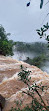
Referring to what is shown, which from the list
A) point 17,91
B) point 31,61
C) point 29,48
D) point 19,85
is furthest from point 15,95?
point 29,48

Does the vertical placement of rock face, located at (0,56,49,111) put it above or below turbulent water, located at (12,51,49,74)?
above

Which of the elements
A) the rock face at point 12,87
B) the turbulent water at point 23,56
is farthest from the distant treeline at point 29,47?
the rock face at point 12,87

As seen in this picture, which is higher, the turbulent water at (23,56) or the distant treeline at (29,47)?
the distant treeline at (29,47)

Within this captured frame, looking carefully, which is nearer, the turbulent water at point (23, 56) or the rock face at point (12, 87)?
the rock face at point (12, 87)

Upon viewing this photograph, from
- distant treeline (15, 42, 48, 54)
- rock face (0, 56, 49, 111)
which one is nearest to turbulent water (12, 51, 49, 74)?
distant treeline (15, 42, 48, 54)

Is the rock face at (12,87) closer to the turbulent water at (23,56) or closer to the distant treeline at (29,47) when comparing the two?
the turbulent water at (23,56)

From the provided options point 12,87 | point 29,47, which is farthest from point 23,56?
point 12,87

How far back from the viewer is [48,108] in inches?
68.4

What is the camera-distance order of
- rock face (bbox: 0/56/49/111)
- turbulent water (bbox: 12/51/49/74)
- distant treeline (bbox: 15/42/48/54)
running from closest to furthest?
rock face (bbox: 0/56/49/111), turbulent water (bbox: 12/51/49/74), distant treeline (bbox: 15/42/48/54)

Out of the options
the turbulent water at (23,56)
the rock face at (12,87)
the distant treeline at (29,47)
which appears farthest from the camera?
the distant treeline at (29,47)

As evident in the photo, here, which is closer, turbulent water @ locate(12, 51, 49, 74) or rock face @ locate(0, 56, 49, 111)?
rock face @ locate(0, 56, 49, 111)

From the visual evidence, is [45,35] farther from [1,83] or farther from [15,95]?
[1,83]

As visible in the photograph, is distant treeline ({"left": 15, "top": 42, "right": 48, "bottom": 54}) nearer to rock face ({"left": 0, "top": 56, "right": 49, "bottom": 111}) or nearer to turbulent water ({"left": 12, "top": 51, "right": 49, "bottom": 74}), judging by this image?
turbulent water ({"left": 12, "top": 51, "right": 49, "bottom": 74})

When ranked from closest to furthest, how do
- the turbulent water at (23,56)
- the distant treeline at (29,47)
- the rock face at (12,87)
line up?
the rock face at (12,87), the turbulent water at (23,56), the distant treeline at (29,47)
